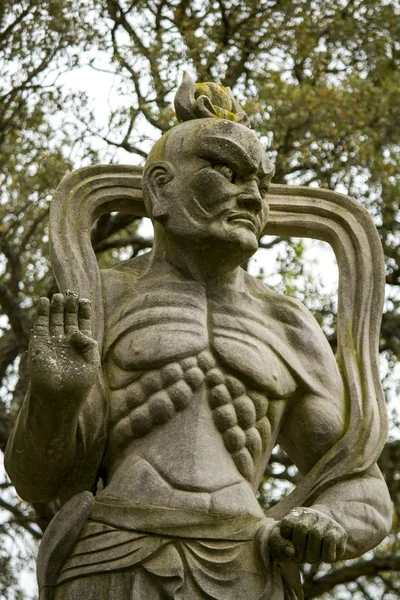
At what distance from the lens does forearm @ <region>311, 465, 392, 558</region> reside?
5.32m

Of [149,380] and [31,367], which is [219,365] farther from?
[31,367]

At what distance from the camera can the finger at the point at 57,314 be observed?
5102 mm

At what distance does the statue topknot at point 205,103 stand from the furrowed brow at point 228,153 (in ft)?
1.03

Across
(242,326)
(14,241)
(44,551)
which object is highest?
(14,241)

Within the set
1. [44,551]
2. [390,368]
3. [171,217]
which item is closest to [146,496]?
[44,551]

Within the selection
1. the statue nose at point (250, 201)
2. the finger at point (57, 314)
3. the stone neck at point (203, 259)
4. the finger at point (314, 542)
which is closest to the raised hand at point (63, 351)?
the finger at point (57, 314)

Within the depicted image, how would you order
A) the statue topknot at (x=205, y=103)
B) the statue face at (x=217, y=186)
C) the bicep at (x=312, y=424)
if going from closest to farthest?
the statue face at (x=217, y=186) < the bicep at (x=312, y=424) < the statue topknot at (x=205, y=103)

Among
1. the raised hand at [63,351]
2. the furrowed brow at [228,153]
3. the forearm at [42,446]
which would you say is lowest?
the forearm at [42,446]

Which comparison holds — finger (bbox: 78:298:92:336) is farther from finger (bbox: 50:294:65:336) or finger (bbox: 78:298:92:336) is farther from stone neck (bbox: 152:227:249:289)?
stone neck (bbox: 152:227:249:289)

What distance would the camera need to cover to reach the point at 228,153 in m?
5.62

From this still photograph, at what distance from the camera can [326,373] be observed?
19.2 feet

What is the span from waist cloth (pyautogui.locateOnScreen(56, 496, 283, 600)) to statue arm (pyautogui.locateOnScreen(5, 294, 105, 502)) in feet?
1.13

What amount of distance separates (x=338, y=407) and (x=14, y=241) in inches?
284

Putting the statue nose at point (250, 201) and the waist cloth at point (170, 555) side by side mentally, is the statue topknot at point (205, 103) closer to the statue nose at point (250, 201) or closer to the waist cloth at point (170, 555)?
the statue nose at point (250, 201)
